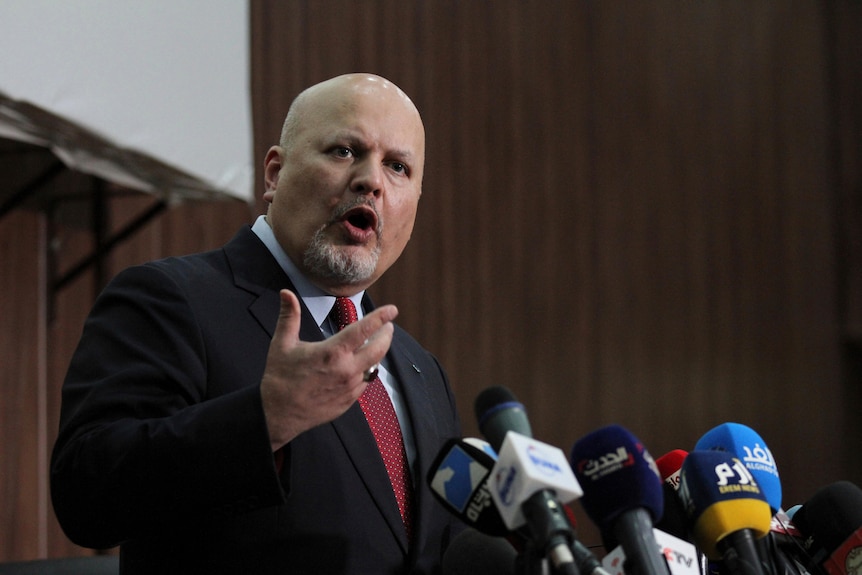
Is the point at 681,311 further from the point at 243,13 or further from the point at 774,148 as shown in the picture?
the point at 243,13

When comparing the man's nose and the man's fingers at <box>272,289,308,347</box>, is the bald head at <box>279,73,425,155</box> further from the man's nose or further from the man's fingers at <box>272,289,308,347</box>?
the man's fingers at <box>272,289,308,347</box>

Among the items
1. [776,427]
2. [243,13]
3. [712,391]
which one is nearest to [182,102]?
[243,13]

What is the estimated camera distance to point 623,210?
3.71m

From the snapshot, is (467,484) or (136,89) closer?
(467,484)

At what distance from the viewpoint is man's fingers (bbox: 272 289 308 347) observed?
3.00ft

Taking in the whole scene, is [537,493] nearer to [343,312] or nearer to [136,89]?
[343,312]

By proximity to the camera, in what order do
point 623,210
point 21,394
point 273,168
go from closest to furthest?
point 273,168 → point 21,394 → point 623,210

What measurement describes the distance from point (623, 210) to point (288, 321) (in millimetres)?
2965

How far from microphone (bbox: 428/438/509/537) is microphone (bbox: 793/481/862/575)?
490mm

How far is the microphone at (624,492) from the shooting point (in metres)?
0.83

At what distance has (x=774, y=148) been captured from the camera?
3.65 meters

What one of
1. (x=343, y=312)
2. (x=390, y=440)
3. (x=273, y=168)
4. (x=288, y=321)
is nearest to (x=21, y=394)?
(x=273, y=168)

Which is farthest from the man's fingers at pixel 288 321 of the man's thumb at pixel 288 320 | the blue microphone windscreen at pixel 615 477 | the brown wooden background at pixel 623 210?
the brown wooden background at pixel 623 210

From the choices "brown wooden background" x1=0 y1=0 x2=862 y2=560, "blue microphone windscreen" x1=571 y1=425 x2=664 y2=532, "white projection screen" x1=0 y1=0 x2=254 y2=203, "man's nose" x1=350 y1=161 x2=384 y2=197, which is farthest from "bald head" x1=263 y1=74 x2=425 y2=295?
"brown wooden background" x1=0 y1=0 x2=862 y2=560
